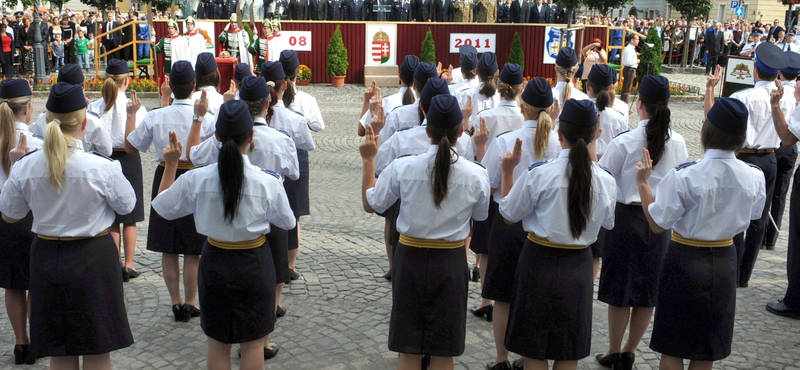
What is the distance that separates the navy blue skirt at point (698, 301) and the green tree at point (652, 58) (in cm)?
1778

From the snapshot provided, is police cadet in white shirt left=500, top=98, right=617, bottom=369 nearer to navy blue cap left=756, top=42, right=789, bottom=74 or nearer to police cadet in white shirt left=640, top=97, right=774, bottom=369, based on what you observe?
police cadet in white shirt left=640, top=97, right=774, bottom=369

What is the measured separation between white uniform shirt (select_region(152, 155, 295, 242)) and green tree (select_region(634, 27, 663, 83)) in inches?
735

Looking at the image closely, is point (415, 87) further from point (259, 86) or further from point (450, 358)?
point (450, 358)

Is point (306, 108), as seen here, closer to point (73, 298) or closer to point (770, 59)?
point (73, 298)

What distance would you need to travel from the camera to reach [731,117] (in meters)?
4.34

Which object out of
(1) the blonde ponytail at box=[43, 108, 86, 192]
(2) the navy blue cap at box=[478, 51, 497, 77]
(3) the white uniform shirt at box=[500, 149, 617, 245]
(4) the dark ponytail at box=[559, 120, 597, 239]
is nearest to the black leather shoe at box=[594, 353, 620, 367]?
(3) the white uniform shirt at box=[500, 149, 617, 245]

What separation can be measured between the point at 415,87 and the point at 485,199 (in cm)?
285

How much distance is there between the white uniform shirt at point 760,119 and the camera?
6.93 metres

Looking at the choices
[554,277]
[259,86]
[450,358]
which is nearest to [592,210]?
[554,277]

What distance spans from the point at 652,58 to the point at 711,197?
59.6ft

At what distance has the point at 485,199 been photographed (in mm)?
4387

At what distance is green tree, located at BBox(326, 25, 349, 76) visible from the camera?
72.6ft

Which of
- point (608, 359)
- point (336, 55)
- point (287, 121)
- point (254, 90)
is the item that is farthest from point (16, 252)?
point (336, 55)

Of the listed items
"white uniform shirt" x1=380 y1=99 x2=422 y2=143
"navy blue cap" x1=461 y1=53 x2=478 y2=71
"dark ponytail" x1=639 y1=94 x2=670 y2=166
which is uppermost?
"navy blue cap" x1=461 y1=53 x2=478 y2=71
